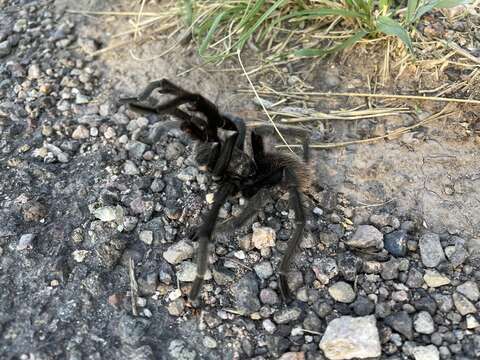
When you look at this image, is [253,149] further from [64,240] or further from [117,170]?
[64,240]

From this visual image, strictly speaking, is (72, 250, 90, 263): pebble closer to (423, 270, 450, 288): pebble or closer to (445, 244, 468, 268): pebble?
(423, 270, 450, 288): pebble

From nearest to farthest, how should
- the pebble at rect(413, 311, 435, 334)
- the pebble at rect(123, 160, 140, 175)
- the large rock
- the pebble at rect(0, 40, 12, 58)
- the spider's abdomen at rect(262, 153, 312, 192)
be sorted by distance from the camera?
the large rock
the pebble at rect(413, 311, 435, 334)
the spider's abdomen at rect(262, 153, 312, 192)
the pebble at rect(123, 160, 140, 175)
the pebble at rect(0, 40, 12, 58)

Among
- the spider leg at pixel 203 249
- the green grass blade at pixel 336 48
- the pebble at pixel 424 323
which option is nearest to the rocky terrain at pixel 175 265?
the pebble at pixel 424 323

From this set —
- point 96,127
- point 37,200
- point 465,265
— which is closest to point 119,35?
point 96,127

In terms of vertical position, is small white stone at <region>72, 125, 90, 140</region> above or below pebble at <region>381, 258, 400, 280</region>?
above

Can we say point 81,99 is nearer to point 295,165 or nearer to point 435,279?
point 295,165

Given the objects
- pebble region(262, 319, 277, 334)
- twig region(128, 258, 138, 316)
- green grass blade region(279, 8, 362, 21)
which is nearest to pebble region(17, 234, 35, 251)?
twig region(128, 258, 138, 316)
